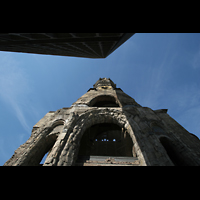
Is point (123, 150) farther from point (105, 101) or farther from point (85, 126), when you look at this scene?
point (105, 101)

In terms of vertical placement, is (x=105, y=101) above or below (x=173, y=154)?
above

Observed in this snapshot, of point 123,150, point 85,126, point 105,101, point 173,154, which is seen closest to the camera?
point 173,154

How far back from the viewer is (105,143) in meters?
12.0

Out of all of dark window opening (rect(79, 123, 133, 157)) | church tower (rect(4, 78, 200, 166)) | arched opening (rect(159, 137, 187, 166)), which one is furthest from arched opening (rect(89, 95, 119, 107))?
arched opening (rect(159, 137, 187, 166))

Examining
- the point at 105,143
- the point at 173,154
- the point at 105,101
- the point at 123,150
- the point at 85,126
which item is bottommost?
the point at 173,154

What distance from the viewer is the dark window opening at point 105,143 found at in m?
9.48

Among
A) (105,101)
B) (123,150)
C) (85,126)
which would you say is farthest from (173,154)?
(105,101)

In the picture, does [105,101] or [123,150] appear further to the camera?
[105,101]

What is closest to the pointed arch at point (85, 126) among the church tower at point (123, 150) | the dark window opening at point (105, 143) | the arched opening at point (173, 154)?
the church tower at point (123, 150)

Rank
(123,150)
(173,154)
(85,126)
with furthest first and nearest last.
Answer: (123,150), (85,126), (173,154)

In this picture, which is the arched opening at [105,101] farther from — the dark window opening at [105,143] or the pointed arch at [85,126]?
the pointed arch at [85,126]

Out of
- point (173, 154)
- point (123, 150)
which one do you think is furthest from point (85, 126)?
point (173, 154)
